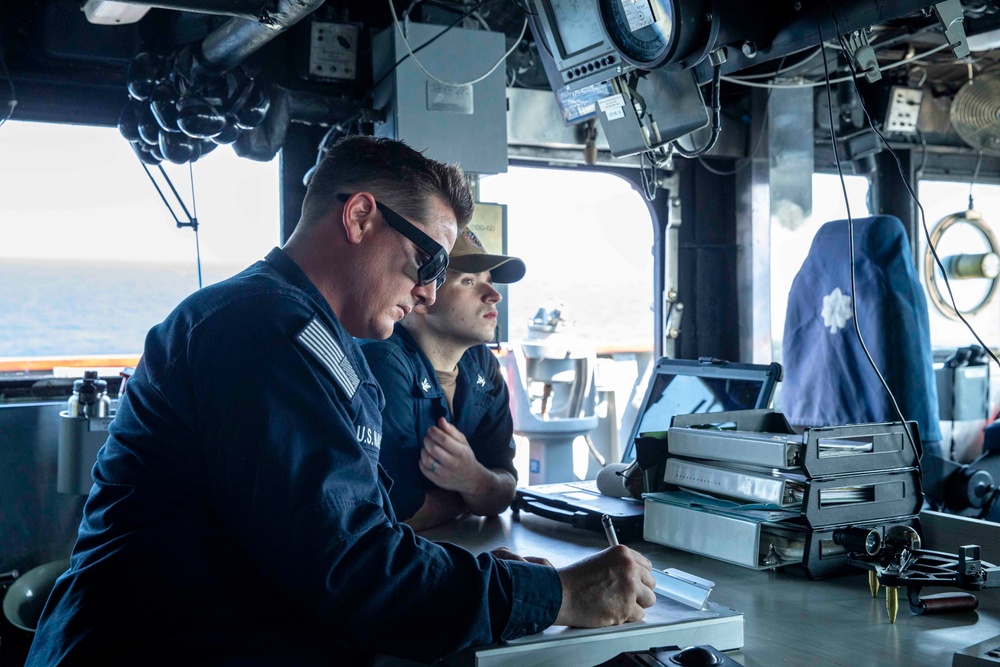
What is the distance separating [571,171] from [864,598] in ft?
10.2

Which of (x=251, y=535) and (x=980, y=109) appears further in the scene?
(x=980, y=109)

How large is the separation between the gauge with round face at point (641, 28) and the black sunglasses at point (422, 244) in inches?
25.5

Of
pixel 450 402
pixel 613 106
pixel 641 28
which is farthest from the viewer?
pixel 450 402

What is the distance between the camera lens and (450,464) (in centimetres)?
205

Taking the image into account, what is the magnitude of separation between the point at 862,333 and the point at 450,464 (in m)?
1.70

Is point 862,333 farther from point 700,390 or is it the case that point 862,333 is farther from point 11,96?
point 11,96

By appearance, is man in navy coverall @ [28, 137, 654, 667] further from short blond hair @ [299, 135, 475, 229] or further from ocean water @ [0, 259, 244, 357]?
ocean water @ [0, 259, 244, 357]

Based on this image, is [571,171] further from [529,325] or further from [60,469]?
[60,469]

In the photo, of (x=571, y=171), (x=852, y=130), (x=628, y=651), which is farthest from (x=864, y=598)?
(x=852, y=130)

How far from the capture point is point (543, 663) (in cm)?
115

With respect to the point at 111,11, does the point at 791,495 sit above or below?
below

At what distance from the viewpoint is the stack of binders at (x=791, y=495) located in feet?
5.05

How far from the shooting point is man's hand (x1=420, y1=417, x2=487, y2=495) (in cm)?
205

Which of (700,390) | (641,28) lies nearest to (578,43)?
(641,28)
